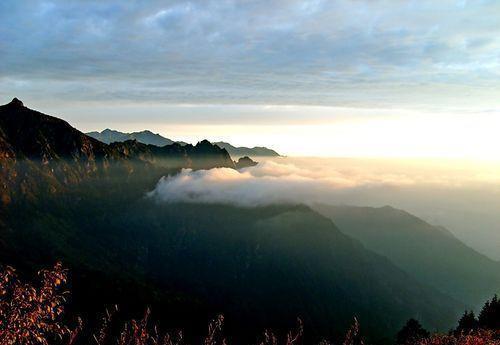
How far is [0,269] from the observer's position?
11.6m

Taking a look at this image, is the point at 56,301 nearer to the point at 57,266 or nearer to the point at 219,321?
the point at 57,266

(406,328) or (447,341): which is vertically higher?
(447,341)

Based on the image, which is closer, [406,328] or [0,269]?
[0,269]

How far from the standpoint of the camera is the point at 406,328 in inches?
4719

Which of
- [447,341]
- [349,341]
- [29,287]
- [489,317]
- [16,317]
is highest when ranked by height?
[29,287]

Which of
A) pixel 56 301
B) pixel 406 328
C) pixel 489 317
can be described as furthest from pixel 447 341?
pixel 406 328

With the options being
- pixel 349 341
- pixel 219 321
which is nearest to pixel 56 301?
pixel 219 321

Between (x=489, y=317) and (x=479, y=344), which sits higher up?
(x=479, y=344)

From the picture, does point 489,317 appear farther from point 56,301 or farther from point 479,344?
point 56,301

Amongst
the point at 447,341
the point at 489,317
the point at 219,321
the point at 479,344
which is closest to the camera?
the point at 219,321

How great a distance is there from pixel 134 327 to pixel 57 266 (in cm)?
294

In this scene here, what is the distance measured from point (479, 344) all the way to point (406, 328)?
11245 cm

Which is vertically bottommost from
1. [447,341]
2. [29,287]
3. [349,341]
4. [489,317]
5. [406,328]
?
[406,328]

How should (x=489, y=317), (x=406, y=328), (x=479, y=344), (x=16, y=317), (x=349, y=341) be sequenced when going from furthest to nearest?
1. (x=406, y=328)
2. (x=489, y=317)
3. (x=479, y=344)
4. (x=349, y=341)
5. (x=16, y=317)
